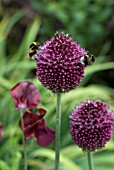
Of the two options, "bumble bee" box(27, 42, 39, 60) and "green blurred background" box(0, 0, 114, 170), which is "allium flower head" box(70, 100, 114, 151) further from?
"green blurred background" box(0, 0, 114, 170)

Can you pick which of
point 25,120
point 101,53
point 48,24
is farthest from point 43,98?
point 25,120

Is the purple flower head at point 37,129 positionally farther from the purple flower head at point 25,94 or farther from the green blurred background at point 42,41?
the green blurred background at point 42,41

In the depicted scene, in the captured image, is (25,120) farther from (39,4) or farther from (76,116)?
(39,4)

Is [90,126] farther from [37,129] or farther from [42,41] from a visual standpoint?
[42,41]

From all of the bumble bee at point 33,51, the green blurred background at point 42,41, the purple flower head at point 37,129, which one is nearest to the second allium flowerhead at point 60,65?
the bumble bee at point 33,51

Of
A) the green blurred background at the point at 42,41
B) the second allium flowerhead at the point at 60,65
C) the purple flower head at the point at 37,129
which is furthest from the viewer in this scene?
the green blurred background at the point at 42,41

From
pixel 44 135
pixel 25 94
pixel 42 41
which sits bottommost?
pixel 44 135

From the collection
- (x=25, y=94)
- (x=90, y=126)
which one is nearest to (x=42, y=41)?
(x=25, y=94)
